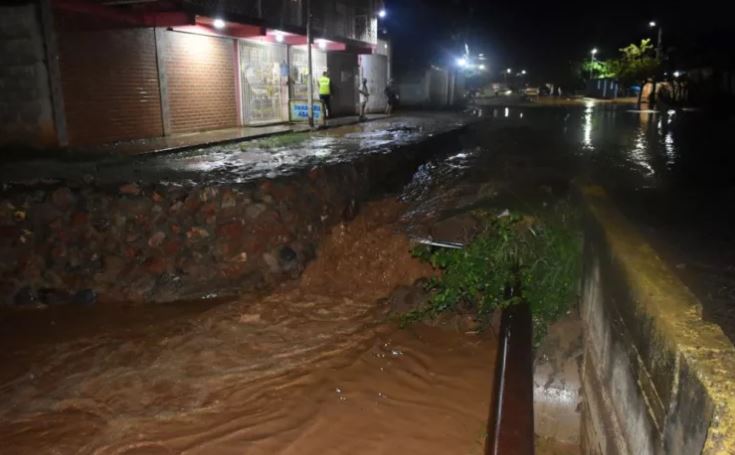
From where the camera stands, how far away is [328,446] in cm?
441

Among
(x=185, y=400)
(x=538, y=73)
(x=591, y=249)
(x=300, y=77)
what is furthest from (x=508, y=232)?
(x=538, y=73)

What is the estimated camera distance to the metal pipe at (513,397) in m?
3.18

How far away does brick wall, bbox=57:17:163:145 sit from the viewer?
1163 centimetres

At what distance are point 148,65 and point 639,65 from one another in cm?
4290

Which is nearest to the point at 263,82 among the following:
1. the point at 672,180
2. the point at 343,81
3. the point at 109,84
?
the point at 343,81

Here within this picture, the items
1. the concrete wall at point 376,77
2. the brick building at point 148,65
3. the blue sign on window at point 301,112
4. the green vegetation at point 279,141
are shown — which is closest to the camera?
the brick building at point 148,65

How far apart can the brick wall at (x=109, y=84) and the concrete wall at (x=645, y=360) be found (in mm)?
11003

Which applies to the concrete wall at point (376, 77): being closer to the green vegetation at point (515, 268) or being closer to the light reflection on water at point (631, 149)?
the light reflection on water at point (631, 149)

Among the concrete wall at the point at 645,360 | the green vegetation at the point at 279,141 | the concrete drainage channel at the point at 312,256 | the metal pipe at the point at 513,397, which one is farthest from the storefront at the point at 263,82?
the metal pipe at the point at 513,397

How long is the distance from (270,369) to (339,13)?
1979cm

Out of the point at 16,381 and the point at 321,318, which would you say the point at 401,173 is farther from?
the point at 16,381

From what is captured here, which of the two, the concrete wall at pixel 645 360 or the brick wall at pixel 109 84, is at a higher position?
the brick wall at pixel 109 84

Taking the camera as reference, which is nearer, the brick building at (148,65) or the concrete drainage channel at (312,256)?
the concrete drainage channel at (312,256)

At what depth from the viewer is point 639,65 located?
45156 millimetres
